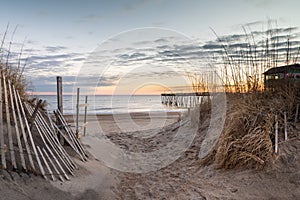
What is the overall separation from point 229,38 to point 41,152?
168 inches

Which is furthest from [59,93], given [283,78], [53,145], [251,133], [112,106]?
[112,106]

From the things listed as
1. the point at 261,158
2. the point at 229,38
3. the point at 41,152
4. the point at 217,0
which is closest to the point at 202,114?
the point at 229,38

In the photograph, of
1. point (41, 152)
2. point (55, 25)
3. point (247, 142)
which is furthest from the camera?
point (55, 25)

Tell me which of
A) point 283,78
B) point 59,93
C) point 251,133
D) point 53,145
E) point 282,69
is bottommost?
point 53,145

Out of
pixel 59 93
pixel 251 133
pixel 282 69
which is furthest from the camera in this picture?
pixel 59 93

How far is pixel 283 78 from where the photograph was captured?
475cm

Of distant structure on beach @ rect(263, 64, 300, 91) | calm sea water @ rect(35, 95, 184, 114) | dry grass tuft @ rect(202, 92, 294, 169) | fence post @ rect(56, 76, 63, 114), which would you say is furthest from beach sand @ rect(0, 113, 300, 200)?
calm sea water @ rect(35, 95, 184, 114)

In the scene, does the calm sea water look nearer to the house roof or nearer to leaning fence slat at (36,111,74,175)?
leaning fence slat at (36,111,74,175)

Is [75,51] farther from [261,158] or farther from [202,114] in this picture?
[261,158]

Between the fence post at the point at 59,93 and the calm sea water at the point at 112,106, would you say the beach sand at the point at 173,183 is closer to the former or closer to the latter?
the fence post at the point at 59,93

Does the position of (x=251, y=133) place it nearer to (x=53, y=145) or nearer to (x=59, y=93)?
(x=53, y=145)

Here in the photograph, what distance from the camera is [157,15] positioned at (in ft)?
26.2

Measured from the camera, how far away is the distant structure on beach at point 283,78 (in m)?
4.70

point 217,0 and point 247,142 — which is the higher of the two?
point 217,0
